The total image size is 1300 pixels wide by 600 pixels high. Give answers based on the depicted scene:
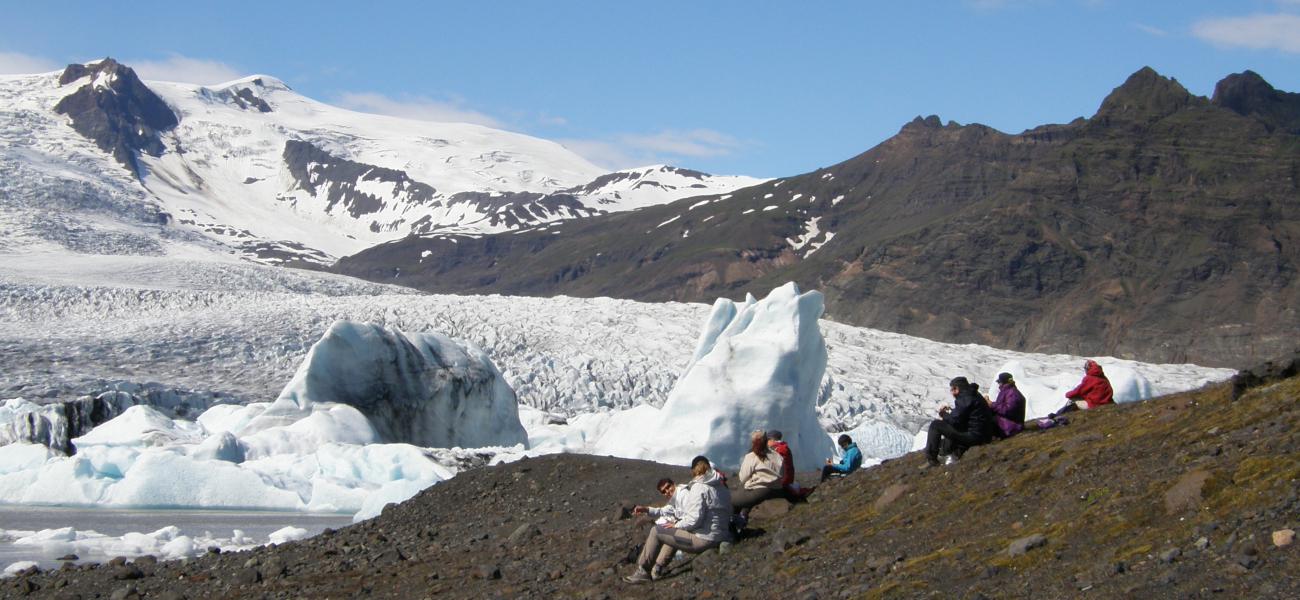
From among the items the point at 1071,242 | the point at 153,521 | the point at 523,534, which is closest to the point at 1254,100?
the point at 1071,242

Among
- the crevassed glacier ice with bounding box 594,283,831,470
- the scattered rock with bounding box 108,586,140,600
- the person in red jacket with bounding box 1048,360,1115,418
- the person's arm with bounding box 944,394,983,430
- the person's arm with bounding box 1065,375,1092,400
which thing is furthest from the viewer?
the crevassed glacier ice with bounding box 594,283,831,470

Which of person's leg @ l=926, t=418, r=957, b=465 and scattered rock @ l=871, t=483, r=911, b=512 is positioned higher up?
person's leg @ l=926, t=418, r=957, b=465

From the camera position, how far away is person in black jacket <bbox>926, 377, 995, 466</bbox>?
10.7 m

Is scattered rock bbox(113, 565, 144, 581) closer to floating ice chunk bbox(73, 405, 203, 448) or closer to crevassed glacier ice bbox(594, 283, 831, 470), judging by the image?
crevassed glacier ice bbox(594, 283, 831, 470)

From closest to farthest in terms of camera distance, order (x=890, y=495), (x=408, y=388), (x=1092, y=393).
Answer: (x=890, y=495)
(x=1092, y=393)
(x=408, y=388)

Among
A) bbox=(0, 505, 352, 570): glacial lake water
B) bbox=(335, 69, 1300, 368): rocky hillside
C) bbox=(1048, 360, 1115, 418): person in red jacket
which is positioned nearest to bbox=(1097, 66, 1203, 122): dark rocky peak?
bbox=(335, 69, 1300, 368): rocky hillside

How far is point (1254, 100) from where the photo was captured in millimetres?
155875

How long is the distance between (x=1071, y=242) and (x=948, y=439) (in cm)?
11084

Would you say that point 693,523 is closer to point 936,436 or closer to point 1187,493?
point 936,436

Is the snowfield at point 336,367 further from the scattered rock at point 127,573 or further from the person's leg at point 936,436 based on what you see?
the person's leg at point 936,436

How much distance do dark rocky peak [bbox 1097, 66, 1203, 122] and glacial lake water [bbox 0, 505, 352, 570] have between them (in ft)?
387

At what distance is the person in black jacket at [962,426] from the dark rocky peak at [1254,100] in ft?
505

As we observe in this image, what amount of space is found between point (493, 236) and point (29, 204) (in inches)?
3257

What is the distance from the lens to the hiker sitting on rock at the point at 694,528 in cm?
962
